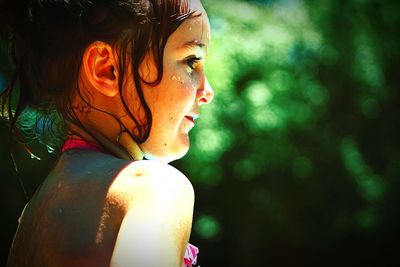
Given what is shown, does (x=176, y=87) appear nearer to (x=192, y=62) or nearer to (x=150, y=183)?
(x=192, y=62)

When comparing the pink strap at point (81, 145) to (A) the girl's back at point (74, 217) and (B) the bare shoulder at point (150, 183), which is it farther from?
(B) the bare shoulder at point (150, 183)

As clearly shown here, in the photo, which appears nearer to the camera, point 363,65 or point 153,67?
point 153,67

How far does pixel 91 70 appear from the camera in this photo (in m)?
0.93

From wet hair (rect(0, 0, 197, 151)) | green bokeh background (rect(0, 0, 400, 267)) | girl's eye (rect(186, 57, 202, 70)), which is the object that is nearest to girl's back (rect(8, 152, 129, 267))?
wet hair (rect(0, 0, 197, 151))

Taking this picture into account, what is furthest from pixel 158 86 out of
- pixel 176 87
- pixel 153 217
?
pixel 153 217

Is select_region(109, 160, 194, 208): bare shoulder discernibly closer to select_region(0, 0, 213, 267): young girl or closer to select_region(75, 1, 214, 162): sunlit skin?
select_region(0, 0, 213, 267): young girl

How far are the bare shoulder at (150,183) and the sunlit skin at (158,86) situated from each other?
147mm

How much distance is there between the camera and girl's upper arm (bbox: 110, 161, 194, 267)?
717 millimetres

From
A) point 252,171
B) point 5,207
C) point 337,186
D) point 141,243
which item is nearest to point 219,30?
point 252,171

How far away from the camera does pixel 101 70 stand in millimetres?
925

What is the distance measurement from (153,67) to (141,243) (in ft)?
1.04

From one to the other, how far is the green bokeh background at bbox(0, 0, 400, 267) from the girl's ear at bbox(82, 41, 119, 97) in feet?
10.6

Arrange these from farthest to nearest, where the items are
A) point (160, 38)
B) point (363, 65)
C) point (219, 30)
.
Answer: point (363, 65) < point (219, 30) < point (160, 38)

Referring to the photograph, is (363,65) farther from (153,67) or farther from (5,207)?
(153,67)
